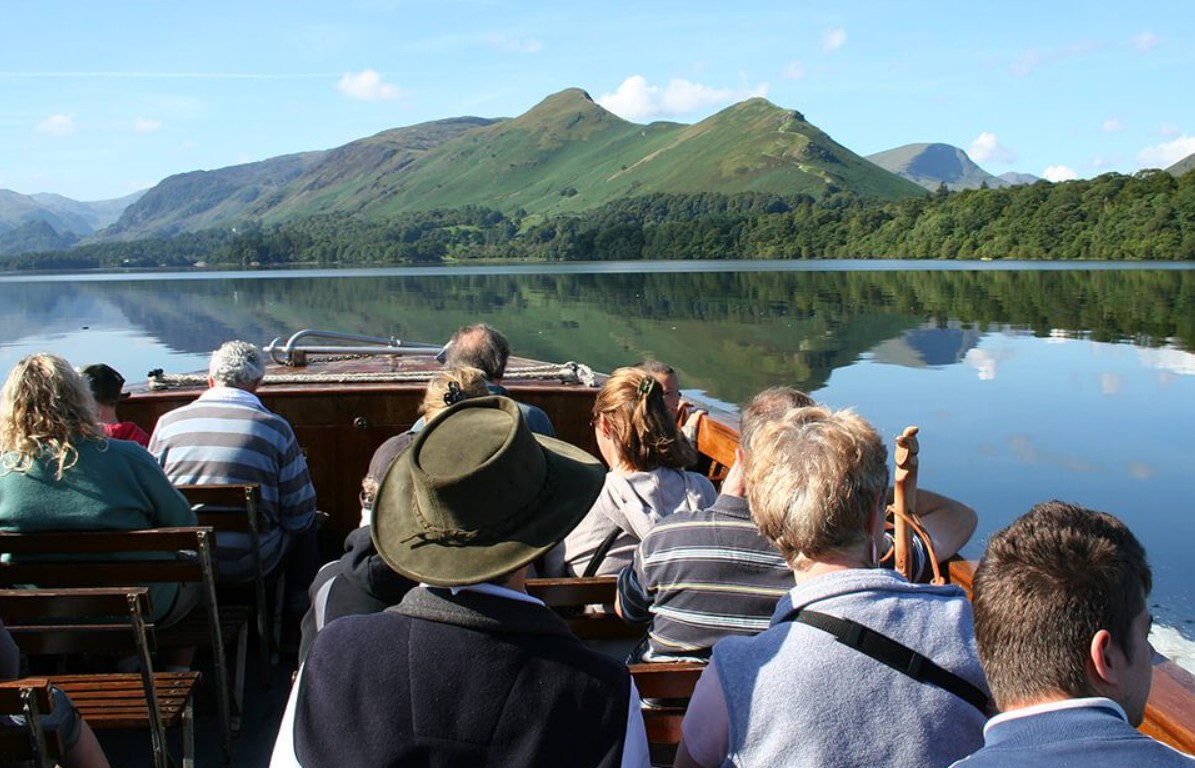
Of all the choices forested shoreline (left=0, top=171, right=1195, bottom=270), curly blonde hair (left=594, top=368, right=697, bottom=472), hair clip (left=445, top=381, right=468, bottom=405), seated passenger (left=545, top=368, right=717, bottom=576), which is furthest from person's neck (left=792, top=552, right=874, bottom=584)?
forested shoreline (left=0, top=171, right=1195, bottom=270)

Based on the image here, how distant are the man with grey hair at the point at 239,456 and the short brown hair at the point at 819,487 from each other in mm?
2341

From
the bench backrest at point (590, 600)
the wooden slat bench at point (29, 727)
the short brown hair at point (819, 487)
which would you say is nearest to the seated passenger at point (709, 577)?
the short brown hair at point (819, 487)

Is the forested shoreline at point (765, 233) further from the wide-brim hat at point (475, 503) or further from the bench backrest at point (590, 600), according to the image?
the wide-brim hat at point (475, 503)

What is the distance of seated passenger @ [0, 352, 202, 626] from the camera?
9.82 ft

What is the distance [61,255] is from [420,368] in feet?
509

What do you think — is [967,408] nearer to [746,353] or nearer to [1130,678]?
[746,353]

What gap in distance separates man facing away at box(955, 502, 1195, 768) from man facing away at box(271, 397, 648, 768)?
553 mm

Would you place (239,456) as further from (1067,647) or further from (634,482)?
(1067,647)

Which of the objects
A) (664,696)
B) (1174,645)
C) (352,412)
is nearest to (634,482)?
(664,696)

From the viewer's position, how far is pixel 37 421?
3.01 metres

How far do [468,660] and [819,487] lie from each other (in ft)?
2.41

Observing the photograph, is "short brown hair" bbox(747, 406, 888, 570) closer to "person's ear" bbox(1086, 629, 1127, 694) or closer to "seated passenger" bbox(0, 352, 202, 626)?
"person's ear" bbox(1086, 629, 1127, 694)

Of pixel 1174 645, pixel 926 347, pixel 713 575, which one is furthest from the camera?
pixel 926 347

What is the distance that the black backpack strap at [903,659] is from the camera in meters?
1.69
